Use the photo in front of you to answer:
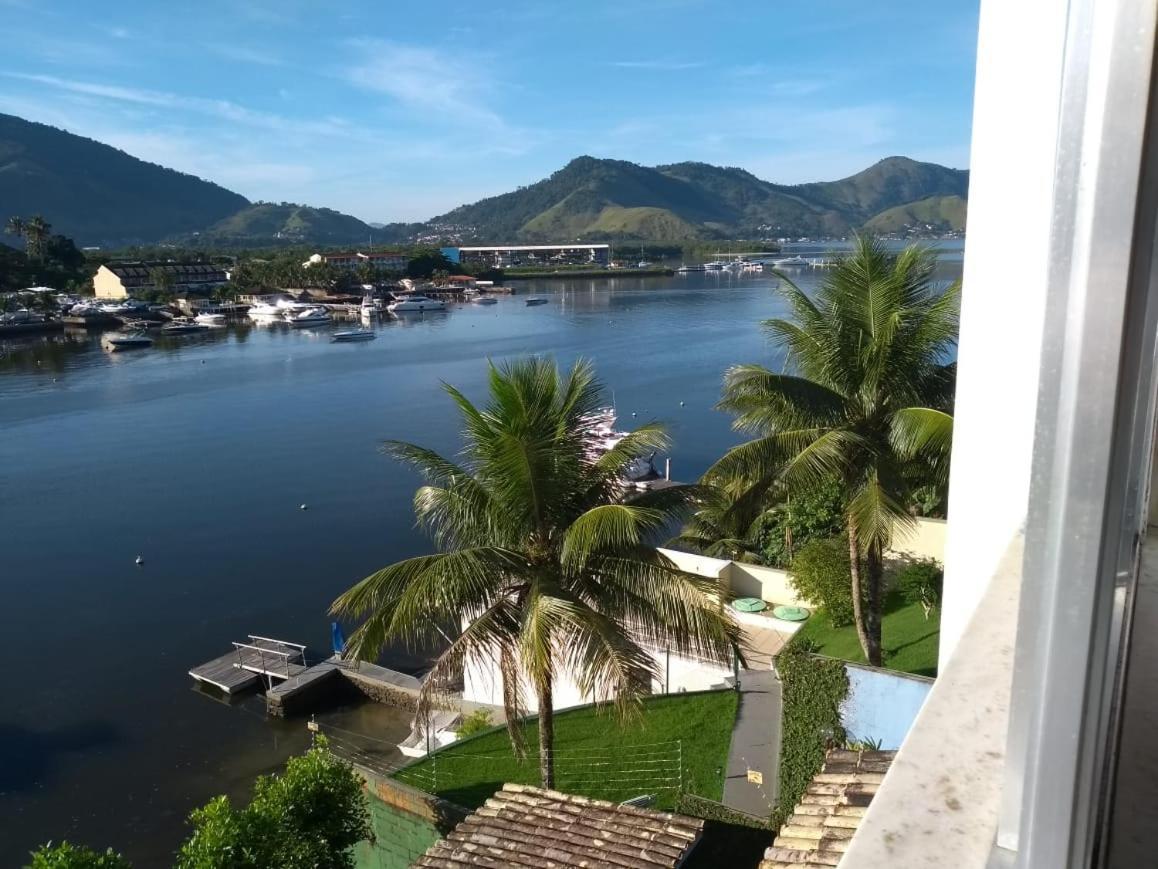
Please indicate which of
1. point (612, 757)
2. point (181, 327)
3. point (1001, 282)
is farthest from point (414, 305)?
point (1001, 282)

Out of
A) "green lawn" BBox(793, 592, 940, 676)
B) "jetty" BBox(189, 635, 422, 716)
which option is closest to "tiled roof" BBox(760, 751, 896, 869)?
"green lawn" BBox(793, 592, 940, 676)

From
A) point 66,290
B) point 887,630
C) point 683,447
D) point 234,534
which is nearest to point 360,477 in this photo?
point 234,534

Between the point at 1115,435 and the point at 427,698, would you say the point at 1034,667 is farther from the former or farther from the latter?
the point at 427,698

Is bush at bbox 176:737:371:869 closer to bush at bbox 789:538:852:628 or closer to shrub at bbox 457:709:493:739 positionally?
shrub at bbox 457:709:493:739

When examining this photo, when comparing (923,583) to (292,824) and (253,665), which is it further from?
(253,665)

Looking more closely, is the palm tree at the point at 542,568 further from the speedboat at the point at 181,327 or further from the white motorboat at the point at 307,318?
the white motorboat at the point at 307,318

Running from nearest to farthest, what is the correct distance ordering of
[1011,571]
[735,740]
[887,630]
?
1. [1011,571]
2. [735,740]
3. [887,630]
